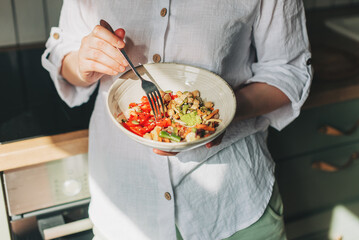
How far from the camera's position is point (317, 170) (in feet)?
4.85

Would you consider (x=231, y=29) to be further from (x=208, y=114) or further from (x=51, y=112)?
(x=51, y=112)

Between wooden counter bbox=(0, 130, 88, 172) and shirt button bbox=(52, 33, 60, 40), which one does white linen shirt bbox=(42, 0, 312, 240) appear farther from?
wooden counter bbox=(0, 130, 88, 172)

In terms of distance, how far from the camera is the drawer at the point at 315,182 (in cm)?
144

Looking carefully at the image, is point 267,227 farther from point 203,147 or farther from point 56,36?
point 56,36

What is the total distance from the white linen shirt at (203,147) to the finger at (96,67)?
0.32 feet

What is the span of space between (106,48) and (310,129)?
0.86 metres

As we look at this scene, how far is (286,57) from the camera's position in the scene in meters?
0.89

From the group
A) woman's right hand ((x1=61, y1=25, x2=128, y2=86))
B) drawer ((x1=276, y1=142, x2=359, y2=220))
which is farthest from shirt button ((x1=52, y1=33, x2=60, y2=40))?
drawer ((x1=276, y1=142, x2=359, y2=220))

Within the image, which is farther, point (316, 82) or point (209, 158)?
point (316, 82)

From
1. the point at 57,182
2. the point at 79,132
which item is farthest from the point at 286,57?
the point at 57,182

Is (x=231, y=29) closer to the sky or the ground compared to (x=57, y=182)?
closer to the sky

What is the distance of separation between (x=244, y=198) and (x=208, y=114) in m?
0.24

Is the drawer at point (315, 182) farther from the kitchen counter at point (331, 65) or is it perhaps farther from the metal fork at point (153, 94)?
the metal fork at point (153, 94)

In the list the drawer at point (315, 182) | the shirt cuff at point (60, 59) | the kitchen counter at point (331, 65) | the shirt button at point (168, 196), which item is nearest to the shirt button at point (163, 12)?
the shirt cuff at point (60, 59)
